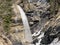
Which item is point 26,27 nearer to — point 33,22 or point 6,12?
point 33,22

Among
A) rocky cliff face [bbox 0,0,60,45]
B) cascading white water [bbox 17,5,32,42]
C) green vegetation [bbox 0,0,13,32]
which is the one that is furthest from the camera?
cascading white water [bbox 17,5,32,42]

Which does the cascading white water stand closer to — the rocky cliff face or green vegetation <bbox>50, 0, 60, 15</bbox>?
the rocky cliff face

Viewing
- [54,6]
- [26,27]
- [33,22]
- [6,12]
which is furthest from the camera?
[54,6]

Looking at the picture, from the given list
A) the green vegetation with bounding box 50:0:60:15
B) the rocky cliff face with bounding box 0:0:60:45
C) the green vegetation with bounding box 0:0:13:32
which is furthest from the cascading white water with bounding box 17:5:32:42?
the green vegetation with bounding box 50:0:60:15

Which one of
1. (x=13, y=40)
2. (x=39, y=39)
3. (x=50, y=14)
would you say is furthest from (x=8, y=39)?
(x=50, y=14)

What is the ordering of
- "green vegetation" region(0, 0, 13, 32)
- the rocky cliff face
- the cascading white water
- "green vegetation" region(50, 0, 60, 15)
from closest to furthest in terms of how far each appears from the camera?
the rocky cliff face
"green vegetation" region(0, 0, 13, 32)
the cascading white water
"green vegetation" region(50, 0, 60, 15)

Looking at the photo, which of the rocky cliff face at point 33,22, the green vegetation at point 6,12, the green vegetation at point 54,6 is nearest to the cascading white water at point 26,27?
the rocky cliff face at point 33,22

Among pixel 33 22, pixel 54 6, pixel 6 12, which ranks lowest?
pixel 33 22

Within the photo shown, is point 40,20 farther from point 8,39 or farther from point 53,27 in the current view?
point 8,39

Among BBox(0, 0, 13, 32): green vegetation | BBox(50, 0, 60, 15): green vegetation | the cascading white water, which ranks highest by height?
BBox(0, 0, 13, 32): green vegetation

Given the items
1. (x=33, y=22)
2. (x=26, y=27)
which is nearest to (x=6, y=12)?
(x=26, y=27)
